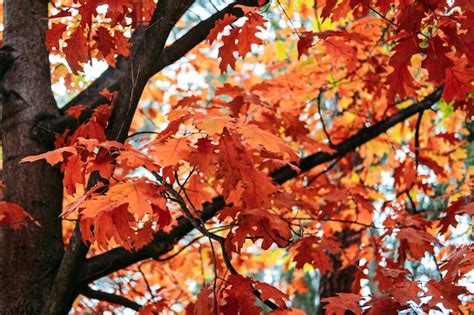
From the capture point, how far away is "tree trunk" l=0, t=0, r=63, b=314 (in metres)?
3.00

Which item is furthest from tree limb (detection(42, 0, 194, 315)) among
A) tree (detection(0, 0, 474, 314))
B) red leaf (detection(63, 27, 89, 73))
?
red leaf (detection(63, 27, 89, 73))

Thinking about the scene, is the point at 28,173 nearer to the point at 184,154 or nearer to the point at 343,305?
the point at 184,154

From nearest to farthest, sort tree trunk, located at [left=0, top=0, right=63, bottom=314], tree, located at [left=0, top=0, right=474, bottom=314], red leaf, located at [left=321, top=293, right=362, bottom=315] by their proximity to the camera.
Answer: tree, located at [left=0, top=0, right=474, bottom=314], red leaf, located at [left=321, top=293, right=362, bottom=315], tree trunk, located at [left=0, top=0, right=63, bottom=314]

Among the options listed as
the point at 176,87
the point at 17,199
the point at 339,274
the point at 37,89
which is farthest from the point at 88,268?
the point at 339,274

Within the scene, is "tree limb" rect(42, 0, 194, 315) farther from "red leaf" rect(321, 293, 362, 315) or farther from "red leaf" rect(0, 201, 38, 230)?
"red leaf" rect(321, 293, 362, 315)

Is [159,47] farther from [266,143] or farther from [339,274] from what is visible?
[339,274]

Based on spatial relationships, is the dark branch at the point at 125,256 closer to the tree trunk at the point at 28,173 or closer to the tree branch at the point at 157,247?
the tree branch at the point at 157,247

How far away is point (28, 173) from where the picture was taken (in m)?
3.23

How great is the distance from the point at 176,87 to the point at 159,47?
3339 millimetres

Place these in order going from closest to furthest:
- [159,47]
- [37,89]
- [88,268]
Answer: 1. [159,47]
2. [88,268]
3. [37,89]

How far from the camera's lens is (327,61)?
433 cm

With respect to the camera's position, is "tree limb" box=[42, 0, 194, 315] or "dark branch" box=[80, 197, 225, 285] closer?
"tree limb" box=[42, 0, 194, 315]

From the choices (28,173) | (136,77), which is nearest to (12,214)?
(28,173)

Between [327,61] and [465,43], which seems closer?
[465,43]
